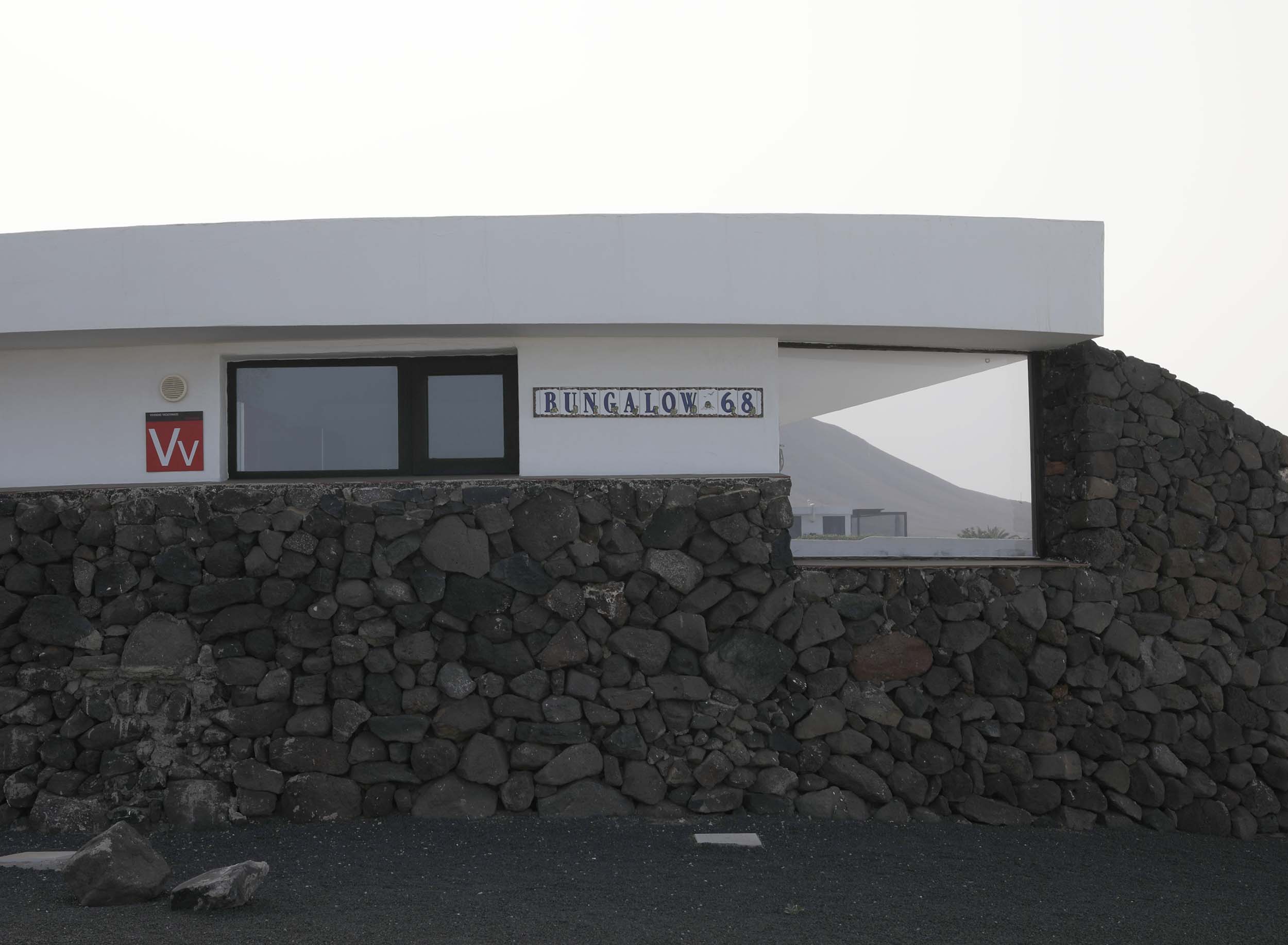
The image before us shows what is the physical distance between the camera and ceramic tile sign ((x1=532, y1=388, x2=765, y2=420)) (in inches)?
285

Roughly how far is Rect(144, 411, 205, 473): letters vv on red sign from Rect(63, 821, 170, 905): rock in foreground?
2.93m

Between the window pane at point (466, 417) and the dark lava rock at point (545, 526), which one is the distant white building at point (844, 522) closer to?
the dark lava rock at point (545, 526)

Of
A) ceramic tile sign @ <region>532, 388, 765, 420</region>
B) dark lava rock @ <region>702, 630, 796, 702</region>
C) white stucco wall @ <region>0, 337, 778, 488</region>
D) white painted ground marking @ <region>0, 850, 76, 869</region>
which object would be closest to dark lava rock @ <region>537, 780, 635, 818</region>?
dark lava rock @ <region>702, 630, 796, 702</region>

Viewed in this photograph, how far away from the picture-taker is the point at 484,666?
682 centimetres

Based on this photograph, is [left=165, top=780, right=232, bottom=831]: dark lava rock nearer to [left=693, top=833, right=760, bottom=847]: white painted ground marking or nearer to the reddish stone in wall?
[left=693, top=833, right=760, bottom=847]: white painted ground marking

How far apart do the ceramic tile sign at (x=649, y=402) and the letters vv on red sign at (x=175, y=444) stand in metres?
2.52

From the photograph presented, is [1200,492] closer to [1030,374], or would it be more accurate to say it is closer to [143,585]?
[1030,374]

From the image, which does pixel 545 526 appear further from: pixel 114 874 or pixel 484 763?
pixel 114 874

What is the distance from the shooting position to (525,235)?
693cm

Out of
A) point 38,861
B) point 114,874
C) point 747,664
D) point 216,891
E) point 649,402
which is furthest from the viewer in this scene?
Answer: point 649,402

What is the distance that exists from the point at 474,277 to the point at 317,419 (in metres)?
1.71

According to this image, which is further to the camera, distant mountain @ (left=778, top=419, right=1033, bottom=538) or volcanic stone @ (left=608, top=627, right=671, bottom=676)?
distant mountain @ (left=778, top=419, right=1033, bottom=538)

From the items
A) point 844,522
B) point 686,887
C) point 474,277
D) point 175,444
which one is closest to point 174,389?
point 175,444

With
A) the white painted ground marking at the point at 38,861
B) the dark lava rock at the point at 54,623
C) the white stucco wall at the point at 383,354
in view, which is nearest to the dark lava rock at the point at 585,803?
the white stucco wall at the point at 383,354
